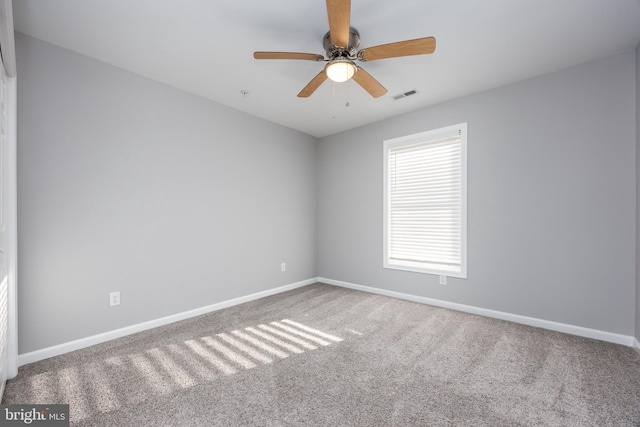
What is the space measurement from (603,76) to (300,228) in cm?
386

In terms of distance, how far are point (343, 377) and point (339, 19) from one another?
2319mm

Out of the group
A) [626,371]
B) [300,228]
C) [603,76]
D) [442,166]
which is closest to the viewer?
[626,371]

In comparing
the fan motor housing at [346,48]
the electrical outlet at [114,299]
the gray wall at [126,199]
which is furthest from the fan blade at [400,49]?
the electrical outlet at [114,299]

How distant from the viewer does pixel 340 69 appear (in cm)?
208

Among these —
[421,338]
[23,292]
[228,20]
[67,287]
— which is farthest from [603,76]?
[23,292]

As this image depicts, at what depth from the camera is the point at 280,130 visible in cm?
434

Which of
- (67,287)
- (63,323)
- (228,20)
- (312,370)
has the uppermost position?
(228,20)

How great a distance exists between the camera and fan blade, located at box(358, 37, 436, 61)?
1.80m

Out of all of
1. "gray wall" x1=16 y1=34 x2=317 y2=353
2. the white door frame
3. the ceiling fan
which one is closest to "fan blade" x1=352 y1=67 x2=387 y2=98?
the ceiling fan

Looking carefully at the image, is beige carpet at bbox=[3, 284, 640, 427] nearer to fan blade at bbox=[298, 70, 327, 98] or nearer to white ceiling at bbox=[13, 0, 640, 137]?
fan blade at bbox=[298, 70, 327, 98]

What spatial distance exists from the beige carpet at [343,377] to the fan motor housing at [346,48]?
2.34 metres

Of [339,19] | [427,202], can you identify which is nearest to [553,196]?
[427,202]

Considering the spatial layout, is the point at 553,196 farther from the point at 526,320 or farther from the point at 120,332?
the point at 120,332

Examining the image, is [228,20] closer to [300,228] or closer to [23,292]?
[23,292]
